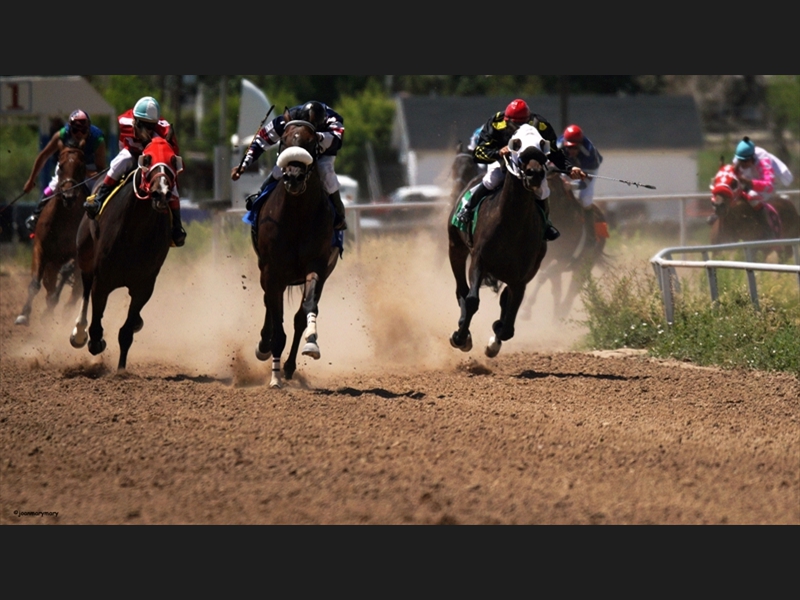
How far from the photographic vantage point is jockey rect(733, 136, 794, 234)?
17.5 meters

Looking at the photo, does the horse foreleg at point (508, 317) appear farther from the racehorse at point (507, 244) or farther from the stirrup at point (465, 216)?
the stirrup at point (465, 216)

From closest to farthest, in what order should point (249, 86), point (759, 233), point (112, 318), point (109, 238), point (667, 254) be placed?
point (109, 238)
point (667, 254)
point (112, 318)
point (759, 233)
point (249, 86)

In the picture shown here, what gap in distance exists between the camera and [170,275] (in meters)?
19.6

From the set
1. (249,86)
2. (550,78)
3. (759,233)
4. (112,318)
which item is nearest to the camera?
(112,318)

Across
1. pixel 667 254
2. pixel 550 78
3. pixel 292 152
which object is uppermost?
pixel 550 78

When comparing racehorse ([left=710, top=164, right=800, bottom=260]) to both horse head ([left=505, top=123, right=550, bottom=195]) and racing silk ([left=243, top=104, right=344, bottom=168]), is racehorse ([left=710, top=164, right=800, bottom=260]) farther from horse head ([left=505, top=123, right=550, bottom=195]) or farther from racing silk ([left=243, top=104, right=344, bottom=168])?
racing silk ([left=243, top=104, right=344, bottom=168])

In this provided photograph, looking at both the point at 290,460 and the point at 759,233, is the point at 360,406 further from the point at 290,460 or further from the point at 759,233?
the point at 759,233

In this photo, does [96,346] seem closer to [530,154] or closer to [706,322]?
[530,154]

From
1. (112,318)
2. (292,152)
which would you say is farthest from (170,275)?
(292,152)

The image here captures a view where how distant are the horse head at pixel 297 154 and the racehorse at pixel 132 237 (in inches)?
51.5

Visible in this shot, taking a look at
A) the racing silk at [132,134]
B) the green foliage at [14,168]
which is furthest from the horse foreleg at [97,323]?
the green foliage at [14,168]

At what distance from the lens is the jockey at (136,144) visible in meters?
11.5

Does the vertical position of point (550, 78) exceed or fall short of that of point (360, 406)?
it exceeds it

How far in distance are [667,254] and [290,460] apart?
309 inches
